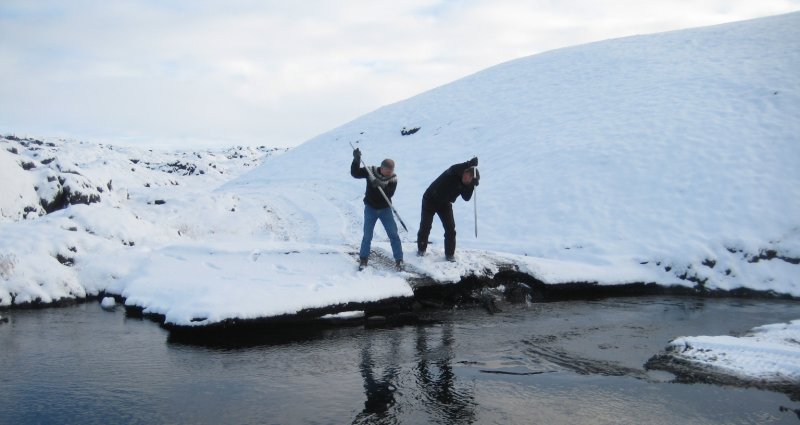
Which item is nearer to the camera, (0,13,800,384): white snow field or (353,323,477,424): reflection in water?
(353,323,477,424): reflection in water

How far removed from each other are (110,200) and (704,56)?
30416 mm

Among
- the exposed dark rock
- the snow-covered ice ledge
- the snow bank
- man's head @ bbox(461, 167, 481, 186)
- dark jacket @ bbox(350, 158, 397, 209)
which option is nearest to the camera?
the snow-covered ice ledge

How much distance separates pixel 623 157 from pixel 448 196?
11876 millimetres

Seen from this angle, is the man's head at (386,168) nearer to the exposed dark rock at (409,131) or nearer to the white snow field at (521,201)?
the white snow field at (521,201)

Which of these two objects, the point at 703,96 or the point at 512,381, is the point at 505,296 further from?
the point at 703,96

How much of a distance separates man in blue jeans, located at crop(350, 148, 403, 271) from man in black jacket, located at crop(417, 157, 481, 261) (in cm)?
99

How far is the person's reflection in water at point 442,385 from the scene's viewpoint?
619 centimetres

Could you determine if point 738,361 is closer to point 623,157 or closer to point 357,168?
point 357,168

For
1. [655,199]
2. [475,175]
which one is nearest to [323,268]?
[475,175]

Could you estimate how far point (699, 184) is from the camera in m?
18.3

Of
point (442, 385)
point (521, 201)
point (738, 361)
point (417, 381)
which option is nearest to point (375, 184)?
point (417, 381)

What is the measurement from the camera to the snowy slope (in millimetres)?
14875

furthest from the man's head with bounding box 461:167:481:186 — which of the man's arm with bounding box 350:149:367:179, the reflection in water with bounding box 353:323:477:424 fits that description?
the reflection in water with bounding box 353:323:477:424

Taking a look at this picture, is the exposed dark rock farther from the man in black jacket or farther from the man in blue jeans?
the man in blue jeans
